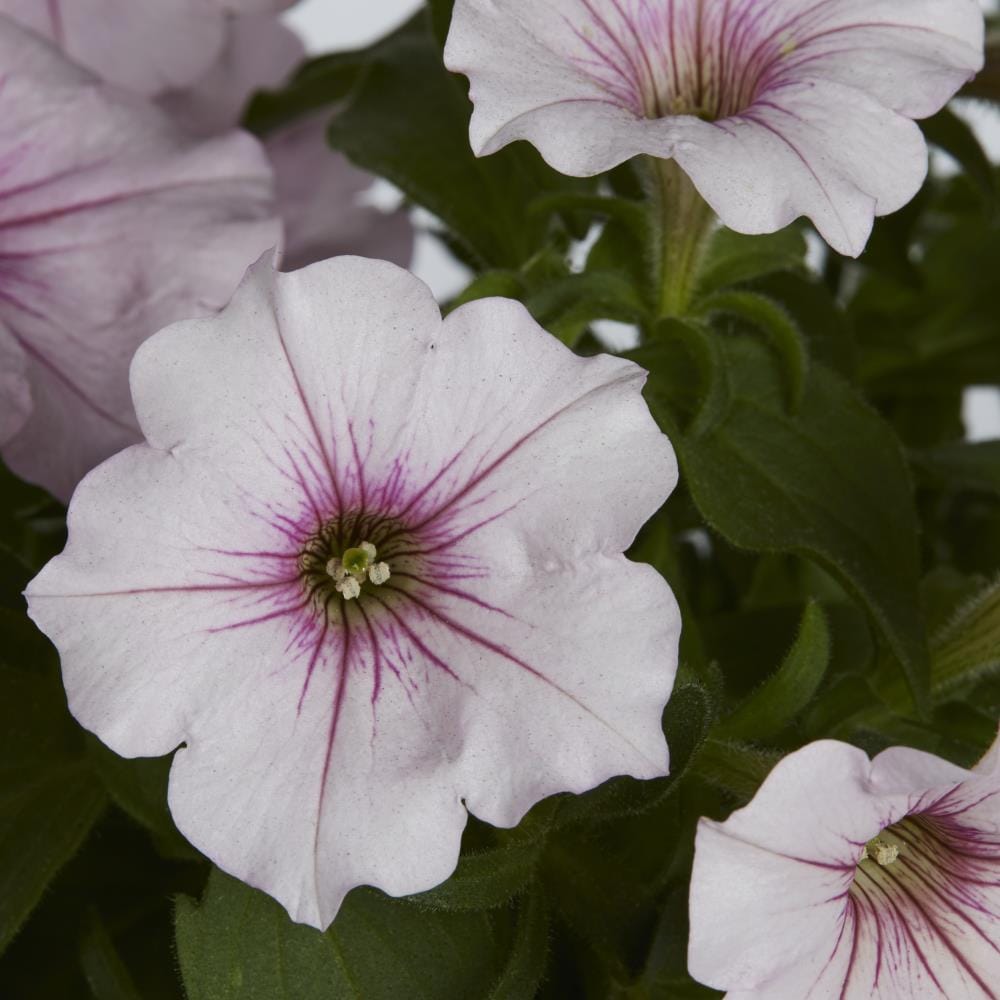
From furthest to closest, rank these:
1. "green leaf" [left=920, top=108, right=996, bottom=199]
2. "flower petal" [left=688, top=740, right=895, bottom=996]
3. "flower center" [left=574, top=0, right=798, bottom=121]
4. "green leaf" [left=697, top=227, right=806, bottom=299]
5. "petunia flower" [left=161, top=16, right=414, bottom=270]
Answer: "petunia flower" [left=161, top=16, right=414, bottom=270] < "green leaf" [left=920, top=108, right=996, bottom=199] < "green leaf" [left=697, top=227, right=806, bottom=299] < "flower center" [left=574, top=0, right=798, bottom=121] < "flower petal" [left=688, top=740, right=895, bottom=996]

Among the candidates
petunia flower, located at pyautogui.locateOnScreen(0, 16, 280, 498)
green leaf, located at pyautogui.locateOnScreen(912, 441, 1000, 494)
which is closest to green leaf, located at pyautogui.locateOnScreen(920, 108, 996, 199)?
green leaf, located at pyautogui.locateOnScreen(912, 441, 1000, 494)

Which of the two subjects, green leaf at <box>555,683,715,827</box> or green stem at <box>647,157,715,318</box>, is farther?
green stem at <box>647,157,715,318</box>

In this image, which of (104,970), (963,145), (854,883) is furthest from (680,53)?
(104,970)

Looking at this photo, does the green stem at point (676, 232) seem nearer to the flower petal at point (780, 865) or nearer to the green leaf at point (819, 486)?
the green leaf at point (819, 486)

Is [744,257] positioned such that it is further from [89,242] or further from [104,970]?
[104,970]

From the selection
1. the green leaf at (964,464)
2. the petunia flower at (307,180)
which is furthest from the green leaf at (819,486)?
the petunia flower at (307,180)

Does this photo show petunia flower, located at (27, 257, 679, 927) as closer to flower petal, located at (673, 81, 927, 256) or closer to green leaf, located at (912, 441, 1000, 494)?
flower petal, located at (673, 81, 927, 256)
